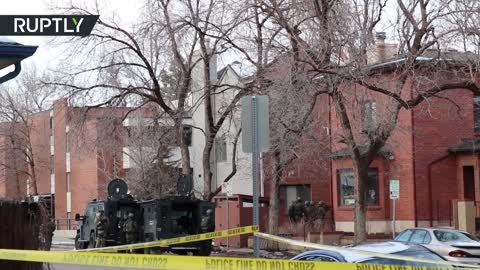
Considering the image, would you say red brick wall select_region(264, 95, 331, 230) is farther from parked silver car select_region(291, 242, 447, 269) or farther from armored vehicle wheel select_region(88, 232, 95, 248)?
parked silver car select_region(291, 242, 447, 269)

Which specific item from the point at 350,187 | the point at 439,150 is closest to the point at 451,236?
the point at 439,150

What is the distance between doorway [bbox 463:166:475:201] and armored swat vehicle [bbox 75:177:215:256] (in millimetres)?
15380

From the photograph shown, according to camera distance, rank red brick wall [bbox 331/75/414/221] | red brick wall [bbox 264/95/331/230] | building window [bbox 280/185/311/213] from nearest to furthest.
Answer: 1. red brick wall [bbox 331/75/414/221]
2. red brick wall [bbox 264/95/331/230]
3. building window [bbox 280/185/311/213]

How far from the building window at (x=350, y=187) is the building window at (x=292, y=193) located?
20.9 ft

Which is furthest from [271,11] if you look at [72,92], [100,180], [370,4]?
[100,180]

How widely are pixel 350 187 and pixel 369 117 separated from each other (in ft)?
48.3

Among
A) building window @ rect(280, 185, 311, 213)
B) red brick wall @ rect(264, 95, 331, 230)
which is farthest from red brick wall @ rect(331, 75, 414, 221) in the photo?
building window @ rect(280, 185, 311, 213)

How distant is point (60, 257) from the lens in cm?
911

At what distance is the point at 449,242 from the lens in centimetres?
1906

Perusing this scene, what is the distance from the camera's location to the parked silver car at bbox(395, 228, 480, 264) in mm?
18391

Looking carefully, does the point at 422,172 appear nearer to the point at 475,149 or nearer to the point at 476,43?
the point at 475,149

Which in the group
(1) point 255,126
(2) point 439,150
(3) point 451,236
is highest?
(2) point 439,150

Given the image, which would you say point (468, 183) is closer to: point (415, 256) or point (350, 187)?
point (350, 187)

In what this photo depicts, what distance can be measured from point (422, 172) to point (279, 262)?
27604mm
